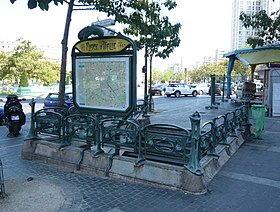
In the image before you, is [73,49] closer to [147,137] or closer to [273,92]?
[147,137]

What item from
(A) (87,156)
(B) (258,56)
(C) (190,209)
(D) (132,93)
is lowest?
(C) (190,209)

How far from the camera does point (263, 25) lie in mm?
10414

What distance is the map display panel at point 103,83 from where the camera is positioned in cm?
547

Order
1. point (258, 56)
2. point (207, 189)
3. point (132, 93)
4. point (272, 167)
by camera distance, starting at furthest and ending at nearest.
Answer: point (258, 56) < point (272, 167) < point (132, 93) < point (207, 189)

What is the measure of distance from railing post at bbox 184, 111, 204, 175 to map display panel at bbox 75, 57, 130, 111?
1.46 meters

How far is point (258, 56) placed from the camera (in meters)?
16.0

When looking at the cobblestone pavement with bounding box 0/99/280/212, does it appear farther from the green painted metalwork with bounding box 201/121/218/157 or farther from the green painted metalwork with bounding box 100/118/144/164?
the green painted metalwork with bounding box 100/118/144/164

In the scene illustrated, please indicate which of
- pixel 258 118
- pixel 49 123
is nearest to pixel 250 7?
pixel 258 118

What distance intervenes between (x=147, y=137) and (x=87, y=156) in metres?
1.39

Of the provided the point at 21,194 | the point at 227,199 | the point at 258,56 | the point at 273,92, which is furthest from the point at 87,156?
the point at 258,56

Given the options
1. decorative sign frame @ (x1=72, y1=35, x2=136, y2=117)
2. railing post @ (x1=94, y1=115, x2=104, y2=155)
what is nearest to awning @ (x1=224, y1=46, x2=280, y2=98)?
decorative sign frame @ (x1=72, y1=35, x2=136, y2=117)

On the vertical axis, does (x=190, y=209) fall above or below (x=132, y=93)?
below

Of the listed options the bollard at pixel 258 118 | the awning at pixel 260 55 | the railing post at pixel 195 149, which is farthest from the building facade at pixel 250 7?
the railing post at pixel 195 149

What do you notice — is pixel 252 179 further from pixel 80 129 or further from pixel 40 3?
pixel 40 3
